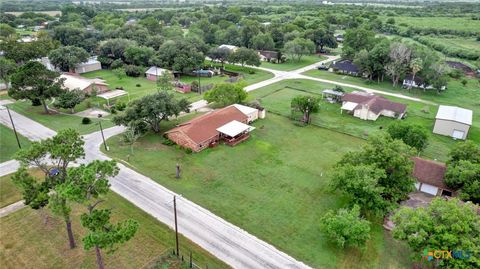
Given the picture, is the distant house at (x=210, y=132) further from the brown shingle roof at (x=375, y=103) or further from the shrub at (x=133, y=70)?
the shrub at (x=133, y=70)

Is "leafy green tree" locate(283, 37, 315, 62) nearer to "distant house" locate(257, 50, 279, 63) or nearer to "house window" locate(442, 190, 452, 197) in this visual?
"distant house" locate(257, 50, 279, 63)

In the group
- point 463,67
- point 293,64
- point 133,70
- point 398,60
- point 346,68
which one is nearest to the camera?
point 398,60

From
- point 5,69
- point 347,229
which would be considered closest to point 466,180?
point 347,229

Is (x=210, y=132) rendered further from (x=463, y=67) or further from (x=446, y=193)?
A: (x=463, y=67)

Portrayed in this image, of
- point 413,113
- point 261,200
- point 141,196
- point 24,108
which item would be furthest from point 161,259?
point 413,113

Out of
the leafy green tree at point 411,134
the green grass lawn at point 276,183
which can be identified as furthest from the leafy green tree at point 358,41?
the leafy green tree at point 411,134
